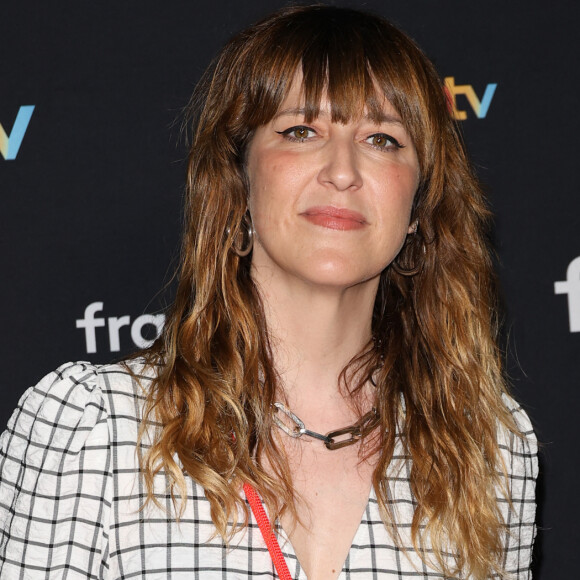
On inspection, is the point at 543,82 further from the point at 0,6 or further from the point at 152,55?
the point at 0,6

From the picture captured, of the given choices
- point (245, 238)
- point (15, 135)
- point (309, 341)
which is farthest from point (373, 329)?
point (15, 135)

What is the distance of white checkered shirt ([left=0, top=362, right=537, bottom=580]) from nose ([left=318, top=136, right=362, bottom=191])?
50 centimetres

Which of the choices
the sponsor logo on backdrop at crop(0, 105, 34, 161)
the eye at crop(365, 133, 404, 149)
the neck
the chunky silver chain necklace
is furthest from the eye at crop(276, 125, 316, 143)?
the sponsor logo on backdrop at crop(0, 105, 34, 161)

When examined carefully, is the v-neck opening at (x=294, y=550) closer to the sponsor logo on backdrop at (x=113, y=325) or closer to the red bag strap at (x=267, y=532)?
the red bag strap at (x=267, y=532)

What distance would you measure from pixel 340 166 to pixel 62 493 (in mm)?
721

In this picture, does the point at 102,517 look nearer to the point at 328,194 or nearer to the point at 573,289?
the point at 328,194

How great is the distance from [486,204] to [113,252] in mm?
886

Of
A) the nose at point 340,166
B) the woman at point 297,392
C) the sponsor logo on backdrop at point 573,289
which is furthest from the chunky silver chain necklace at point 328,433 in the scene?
the sponsor logo on backdrop at point 573,289

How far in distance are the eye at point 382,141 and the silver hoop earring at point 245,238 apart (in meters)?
0.27

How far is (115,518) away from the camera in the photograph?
140cm

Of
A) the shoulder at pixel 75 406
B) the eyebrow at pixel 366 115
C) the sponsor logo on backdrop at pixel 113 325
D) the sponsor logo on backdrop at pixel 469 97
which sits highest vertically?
the sponsor logo on backdrop at pixel 469 97

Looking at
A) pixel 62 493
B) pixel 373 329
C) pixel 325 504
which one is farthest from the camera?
pixel 373 329

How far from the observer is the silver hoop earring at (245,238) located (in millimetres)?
1642

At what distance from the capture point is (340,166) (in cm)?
151
